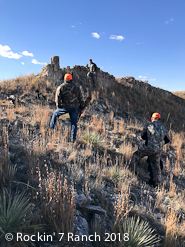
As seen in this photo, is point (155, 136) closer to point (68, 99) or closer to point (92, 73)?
point (68, 99)

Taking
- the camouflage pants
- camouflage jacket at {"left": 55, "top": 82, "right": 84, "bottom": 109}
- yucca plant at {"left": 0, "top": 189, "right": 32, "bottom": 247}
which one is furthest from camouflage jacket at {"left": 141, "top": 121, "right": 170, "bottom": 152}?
yucca plant at {"left": 0, "top": 189, "right": 32, "bottom": 247}

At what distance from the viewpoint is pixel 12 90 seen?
872cm

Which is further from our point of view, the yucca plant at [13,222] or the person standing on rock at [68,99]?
the person standing on rock at [68,99]

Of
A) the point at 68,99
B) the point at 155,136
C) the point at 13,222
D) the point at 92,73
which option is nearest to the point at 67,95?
the point at 68,99

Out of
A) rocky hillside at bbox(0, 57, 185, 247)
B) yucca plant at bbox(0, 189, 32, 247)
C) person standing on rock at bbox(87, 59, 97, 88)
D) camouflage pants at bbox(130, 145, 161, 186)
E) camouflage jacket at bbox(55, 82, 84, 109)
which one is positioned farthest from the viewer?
person standing on rock at bbox(87, 59, 97, 88)

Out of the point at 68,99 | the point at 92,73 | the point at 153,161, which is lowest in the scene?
the point at 153,161

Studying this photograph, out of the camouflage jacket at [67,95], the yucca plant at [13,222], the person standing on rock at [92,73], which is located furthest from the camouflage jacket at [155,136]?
the person standing on rock at [92,73]

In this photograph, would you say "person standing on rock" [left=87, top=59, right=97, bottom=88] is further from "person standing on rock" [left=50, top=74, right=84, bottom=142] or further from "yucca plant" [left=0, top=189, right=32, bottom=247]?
"yucca plant" [left=0, top=189, right=32, bottom=247]

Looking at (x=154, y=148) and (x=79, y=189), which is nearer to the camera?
(x=79, y=189)

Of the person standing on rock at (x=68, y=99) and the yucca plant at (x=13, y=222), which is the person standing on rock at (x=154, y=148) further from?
the yucca plant at (x=13, y=222)

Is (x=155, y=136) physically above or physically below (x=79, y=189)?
above

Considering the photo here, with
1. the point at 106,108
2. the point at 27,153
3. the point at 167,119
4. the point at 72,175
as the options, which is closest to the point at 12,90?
the point at 106,108

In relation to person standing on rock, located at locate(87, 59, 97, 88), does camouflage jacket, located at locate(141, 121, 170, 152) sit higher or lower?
lower

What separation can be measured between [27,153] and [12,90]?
21.3 ft
